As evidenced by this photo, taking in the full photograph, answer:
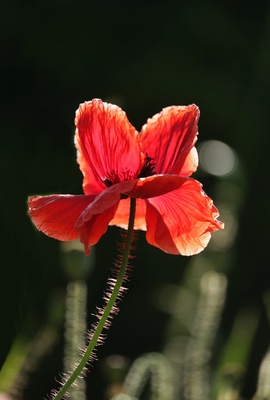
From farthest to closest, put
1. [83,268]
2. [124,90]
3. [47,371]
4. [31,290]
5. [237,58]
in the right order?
1. [237,58]
2. [124,90]
3. [47,371]
4. [83,268]
5. [31,290]

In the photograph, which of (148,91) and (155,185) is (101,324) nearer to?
(155,185)

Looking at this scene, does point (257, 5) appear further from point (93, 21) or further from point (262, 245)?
point (262, 245)

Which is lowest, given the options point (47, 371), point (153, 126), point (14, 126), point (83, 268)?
point (47, 371)

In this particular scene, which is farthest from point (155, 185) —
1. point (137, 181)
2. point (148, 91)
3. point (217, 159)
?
point (148, 91)

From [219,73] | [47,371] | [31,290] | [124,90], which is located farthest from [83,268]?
[219,73]

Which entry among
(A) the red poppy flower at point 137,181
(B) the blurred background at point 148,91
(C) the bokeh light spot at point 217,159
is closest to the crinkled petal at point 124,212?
(A) the red poppy flower at point 137,181

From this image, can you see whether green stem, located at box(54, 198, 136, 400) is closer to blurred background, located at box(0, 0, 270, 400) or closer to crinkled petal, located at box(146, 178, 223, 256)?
crinkled petal, located at box(146, 178, 223, 256)
